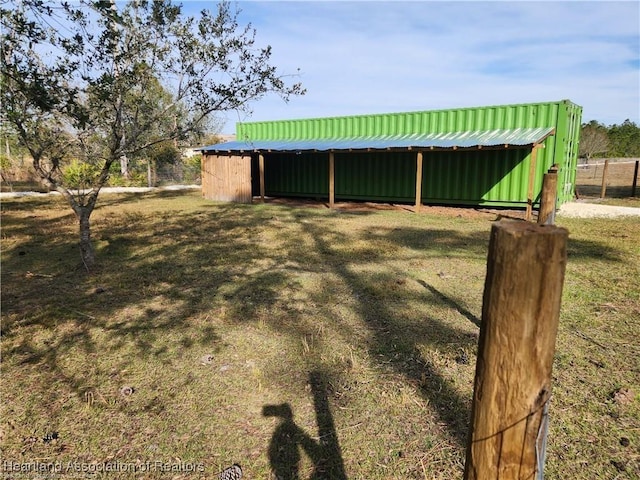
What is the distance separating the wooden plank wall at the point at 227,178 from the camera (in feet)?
63.5

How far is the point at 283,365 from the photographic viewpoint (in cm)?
380

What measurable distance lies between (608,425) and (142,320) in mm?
4455

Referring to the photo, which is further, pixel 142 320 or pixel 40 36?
pixel 40 36

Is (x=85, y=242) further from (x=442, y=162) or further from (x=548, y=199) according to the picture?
(x=442, y=162)

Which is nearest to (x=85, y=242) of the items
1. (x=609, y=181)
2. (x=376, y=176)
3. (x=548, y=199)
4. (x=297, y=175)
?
(x=548, y=199)

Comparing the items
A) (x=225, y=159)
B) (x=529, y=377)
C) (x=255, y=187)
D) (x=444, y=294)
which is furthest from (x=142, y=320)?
(x=255, y=187)

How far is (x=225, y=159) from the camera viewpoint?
19953 mm

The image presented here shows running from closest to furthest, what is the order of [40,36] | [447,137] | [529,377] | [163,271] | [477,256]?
[529,377] → [40,36] → [163,271] → [477,256] → [447,137]

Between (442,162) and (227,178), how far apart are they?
976 cm

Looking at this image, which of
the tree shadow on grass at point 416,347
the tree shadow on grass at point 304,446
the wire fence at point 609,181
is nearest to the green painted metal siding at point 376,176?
the wire fence at point 609,181

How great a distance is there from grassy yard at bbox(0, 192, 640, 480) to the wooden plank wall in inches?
458

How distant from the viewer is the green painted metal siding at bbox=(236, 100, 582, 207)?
14.8m

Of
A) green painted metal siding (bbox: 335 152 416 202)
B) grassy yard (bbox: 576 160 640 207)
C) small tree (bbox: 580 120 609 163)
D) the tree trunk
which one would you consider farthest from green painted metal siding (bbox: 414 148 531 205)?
small tree (bbox: 580 120 609 163)

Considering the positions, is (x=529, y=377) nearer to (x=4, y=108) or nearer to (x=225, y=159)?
(x=4, y=108)
